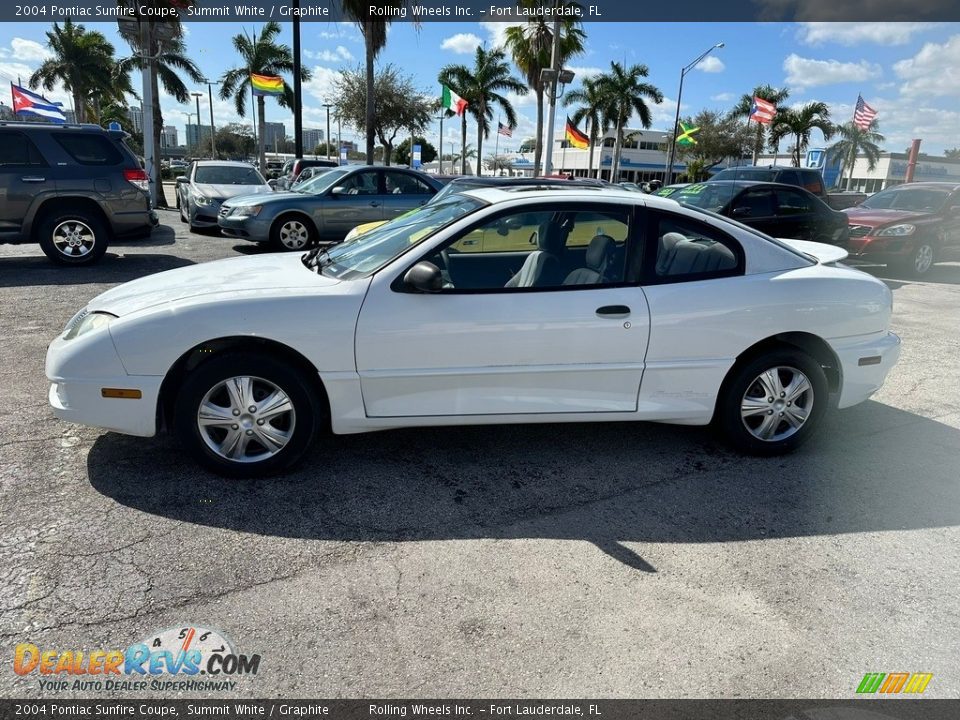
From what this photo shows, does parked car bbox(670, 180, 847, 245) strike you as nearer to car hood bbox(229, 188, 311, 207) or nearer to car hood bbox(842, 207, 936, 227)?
car hood bbox(842, 207, 936, 227)

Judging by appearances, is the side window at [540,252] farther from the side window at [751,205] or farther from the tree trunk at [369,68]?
the tree trunk at [369,68]

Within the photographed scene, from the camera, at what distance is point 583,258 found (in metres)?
3.99

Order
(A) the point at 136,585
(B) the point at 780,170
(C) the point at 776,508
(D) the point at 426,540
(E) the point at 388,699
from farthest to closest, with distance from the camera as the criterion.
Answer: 1. (B) the point at 780,170
2. (C) the point at 776,508
3. (D) the point at 426,540
4. (A) the point at 136,585
5. (E) the point at 388,699

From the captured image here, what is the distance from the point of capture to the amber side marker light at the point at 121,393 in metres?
3.33

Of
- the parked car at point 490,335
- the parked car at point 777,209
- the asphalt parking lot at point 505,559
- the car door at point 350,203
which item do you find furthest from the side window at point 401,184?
the asphalt parking lot at point 505,559

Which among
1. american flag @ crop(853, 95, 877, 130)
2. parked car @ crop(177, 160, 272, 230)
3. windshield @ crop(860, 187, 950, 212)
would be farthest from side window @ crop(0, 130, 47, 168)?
american flag @ crop(853, 95, 877, 130)

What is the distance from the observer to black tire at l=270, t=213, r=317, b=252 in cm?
1127

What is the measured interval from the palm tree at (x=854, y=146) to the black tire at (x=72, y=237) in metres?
65.6

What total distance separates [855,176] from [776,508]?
255 ft

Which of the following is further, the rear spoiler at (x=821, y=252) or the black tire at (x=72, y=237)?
the black tire at (x=72, y=237)

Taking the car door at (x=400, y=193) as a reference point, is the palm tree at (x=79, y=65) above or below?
above

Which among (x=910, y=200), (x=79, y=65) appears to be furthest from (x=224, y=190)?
(x=79, y=65)

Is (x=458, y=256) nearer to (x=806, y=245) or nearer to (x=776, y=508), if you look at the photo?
(x=776, y=508)

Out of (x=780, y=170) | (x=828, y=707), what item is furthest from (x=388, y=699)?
(x=780, y=170)
